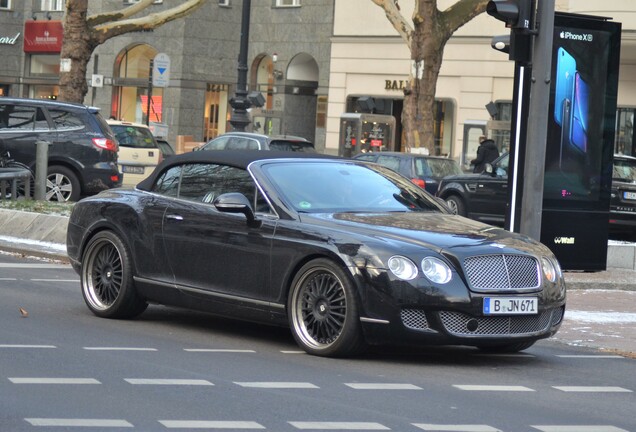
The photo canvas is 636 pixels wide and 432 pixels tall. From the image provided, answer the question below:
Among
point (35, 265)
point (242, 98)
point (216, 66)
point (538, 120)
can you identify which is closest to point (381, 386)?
point (538, 120)

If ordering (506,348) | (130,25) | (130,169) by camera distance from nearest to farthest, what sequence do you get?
(506,348)
(130,25)
(130,169)

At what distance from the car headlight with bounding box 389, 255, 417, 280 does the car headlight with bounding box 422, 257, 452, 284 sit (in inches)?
3.0

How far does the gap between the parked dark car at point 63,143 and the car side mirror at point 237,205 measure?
12810mm

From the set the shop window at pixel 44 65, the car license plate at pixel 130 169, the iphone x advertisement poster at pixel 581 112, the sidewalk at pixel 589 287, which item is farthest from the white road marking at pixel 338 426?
the shop window at pixel 44 65

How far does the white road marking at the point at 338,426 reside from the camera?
7195 mm

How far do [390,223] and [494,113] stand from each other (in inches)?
1271

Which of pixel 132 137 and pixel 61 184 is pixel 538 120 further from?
pixel 132 137

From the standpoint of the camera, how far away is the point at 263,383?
8.52m

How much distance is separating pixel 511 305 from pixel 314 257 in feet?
4.57

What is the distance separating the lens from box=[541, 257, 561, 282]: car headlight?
1000 centimetres

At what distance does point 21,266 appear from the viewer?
51.5 feet

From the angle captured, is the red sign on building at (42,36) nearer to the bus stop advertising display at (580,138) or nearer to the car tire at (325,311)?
the bus stop advertising display at (580,138)

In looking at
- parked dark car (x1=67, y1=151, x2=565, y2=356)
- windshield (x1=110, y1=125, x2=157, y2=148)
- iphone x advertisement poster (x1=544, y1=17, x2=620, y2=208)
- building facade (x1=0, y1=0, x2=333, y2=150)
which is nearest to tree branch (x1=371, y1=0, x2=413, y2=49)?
windshield (x1=110, y1=125, x2=157, y2=148)

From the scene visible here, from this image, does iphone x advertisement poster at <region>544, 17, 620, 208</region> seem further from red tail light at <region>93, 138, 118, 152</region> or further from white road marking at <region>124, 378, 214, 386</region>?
red tail light at <region>93, 138, 118, 152</region>
